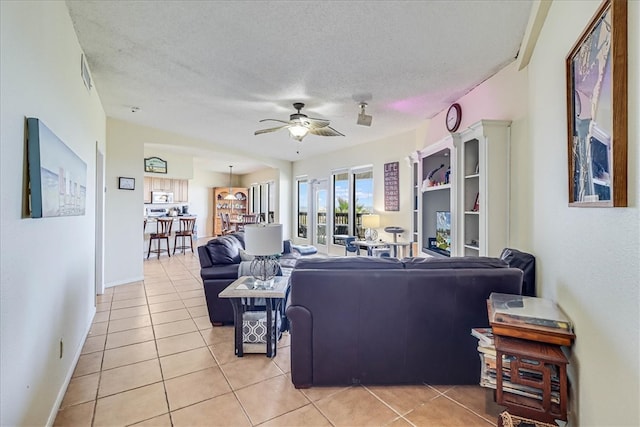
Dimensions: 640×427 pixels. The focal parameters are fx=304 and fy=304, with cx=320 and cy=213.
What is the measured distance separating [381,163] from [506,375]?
4724 mm

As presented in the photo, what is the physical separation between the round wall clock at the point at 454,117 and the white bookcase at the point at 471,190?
1.06 ft

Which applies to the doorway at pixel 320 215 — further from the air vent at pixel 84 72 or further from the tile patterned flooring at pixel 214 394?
the air vent at pixel 84 72

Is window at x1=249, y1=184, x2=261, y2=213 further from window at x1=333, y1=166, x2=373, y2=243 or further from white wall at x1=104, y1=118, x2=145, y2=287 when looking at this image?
white wall at x1=104, y1=118, x2=145, y2=287

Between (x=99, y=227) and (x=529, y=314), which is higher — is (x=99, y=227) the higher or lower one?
the higher one

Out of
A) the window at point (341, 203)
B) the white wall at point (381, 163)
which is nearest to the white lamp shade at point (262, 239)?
the white wall at point (381, 163)

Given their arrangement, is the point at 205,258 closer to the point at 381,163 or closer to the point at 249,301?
the point at 249,301

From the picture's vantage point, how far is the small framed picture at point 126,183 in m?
4.83

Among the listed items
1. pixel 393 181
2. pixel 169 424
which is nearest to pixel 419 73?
pixel 393 181

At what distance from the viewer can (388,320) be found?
81.0 inches

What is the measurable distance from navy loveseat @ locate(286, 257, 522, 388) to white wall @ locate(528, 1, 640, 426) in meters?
0.41

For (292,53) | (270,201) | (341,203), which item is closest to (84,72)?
(292,53)

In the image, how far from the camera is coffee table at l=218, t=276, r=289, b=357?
2434 millimetres

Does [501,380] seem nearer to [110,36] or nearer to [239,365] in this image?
[239,365]

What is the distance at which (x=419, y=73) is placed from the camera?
122 inches
